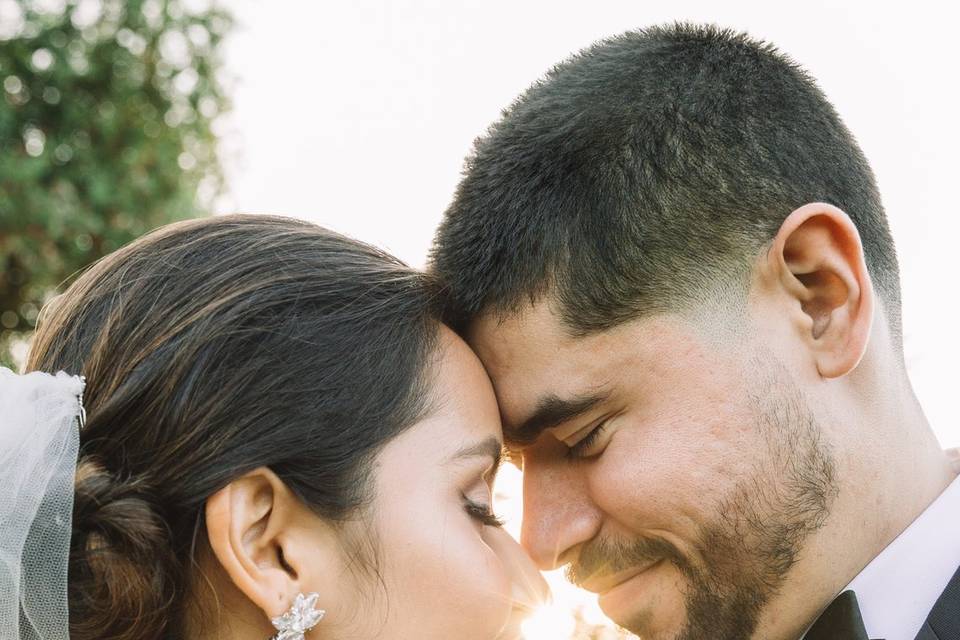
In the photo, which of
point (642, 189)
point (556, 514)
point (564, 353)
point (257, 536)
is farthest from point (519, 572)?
point (642, 189)

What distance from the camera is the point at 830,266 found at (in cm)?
273

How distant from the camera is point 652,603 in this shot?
9.58 feet

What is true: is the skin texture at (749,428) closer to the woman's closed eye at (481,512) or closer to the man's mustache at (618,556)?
the man's mustache at (618,556)

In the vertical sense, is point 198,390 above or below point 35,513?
above

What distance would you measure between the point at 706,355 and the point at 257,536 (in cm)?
133

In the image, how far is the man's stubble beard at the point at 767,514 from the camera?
2736mm

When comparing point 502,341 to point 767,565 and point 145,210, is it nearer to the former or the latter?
point 767,565

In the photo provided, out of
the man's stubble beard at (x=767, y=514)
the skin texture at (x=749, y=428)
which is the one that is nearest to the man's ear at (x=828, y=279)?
the skin texture at (x=749, y=428)

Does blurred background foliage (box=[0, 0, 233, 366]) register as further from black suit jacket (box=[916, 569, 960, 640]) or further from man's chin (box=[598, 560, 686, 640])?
black suit jacket (box=[916, 569, 960, 640])

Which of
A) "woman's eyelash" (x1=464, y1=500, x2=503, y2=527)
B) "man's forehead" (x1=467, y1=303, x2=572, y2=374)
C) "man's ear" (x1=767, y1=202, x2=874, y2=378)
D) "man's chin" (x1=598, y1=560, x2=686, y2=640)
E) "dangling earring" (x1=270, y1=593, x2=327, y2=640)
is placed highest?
"man's ear" (x1=767, y1=202, x2=874, y2=378)

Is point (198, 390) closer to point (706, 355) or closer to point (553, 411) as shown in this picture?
point (553, 411)

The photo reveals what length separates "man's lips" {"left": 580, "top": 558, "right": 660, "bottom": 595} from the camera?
9.57 ft

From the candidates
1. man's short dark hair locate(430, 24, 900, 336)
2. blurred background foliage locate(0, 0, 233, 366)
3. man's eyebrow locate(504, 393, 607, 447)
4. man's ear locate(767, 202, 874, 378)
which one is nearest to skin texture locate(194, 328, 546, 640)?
man's eyebrow locate(504, 393, 607, 447)

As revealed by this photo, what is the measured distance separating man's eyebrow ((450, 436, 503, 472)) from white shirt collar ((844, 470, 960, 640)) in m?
1.08
